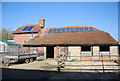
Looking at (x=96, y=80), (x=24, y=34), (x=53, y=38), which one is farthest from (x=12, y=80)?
(x=24, y=34)

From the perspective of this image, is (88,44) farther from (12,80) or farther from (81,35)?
(12,80)

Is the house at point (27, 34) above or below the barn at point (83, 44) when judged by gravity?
above

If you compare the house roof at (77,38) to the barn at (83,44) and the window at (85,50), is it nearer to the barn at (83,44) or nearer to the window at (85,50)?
the barn at (83,44)

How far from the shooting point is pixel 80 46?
1783cm

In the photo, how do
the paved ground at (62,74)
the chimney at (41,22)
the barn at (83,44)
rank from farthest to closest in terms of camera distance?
the chimney at (41,22), the barn at (83,44), the paved ground at (62,74)

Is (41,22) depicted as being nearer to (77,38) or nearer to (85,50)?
(77,38)

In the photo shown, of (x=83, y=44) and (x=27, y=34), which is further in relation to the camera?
(x=27, y=34)

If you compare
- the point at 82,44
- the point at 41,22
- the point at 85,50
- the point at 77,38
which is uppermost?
the point at 41,22

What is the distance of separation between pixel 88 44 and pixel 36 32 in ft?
42.9

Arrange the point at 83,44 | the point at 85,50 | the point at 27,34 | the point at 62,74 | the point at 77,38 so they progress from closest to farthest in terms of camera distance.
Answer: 1. the point at 62,74
2. the point at 83,44
3. the point at 85,50
4. the point at 77,38
5. the point at 27,34

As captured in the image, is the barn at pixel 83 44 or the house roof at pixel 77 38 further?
the house roof at pixel 77 38

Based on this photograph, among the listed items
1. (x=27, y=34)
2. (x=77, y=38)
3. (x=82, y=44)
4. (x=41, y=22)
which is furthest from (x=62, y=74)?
(x=41, y=22)

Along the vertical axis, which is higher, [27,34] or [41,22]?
[41,22]

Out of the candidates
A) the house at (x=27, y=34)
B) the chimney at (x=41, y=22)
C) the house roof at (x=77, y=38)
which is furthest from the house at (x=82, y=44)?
the chimney at (x=41, y=22)
